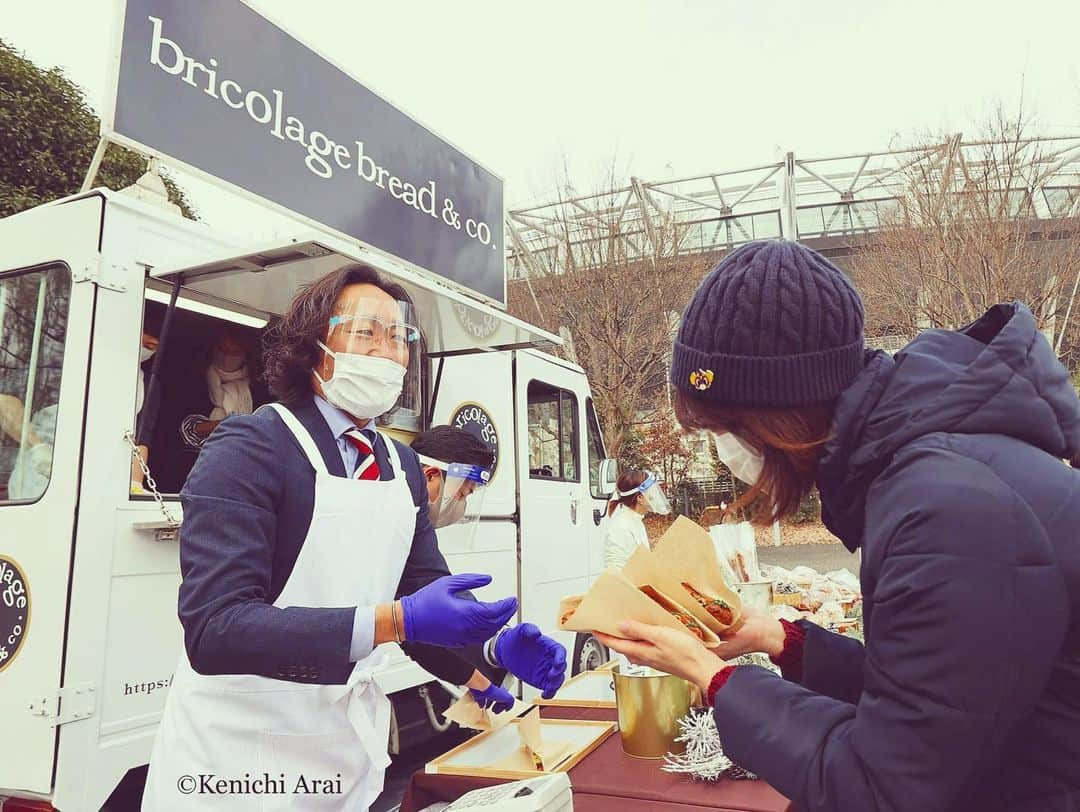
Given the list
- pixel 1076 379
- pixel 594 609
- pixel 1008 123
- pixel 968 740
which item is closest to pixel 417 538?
pixel 594 609

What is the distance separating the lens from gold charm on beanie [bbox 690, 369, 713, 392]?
1.32m

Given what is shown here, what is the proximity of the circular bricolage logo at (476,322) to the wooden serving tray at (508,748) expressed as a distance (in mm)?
2153

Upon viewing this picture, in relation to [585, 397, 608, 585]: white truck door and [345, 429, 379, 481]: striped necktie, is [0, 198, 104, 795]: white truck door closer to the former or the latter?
[345, 429, 379, 481]: striped necktie

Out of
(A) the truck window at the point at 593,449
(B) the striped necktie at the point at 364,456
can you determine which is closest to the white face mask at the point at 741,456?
(B) the striped necktie at the point at 364,456

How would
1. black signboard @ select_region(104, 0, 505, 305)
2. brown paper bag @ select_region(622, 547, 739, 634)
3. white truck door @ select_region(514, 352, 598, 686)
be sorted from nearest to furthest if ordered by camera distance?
brown paper bag @ select_region(622, 547, 739, 634) < black signboard @ select_region(104, 0, 505, 305) < white truck door @ select_region(514, 352, 598, 686)

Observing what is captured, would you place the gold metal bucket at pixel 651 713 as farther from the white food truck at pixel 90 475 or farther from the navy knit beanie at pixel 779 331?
the white food truck at pixel 90 475

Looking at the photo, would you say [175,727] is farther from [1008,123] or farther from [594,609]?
[1008,123]

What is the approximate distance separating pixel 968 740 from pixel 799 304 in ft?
2.23

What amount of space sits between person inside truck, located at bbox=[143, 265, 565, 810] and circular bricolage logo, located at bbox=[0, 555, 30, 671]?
1.15 m

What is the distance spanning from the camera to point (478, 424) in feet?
16.0

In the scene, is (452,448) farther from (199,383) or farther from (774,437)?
(774,437)

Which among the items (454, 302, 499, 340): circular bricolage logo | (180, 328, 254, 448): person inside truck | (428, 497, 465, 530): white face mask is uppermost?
(454, 302, 499, 340): circular bricolage logo

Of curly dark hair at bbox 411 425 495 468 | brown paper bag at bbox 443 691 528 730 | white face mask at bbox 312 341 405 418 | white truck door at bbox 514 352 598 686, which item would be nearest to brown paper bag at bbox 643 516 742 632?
white face mask at bbox 312 341 405 418

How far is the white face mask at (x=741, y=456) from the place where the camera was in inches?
55.6
